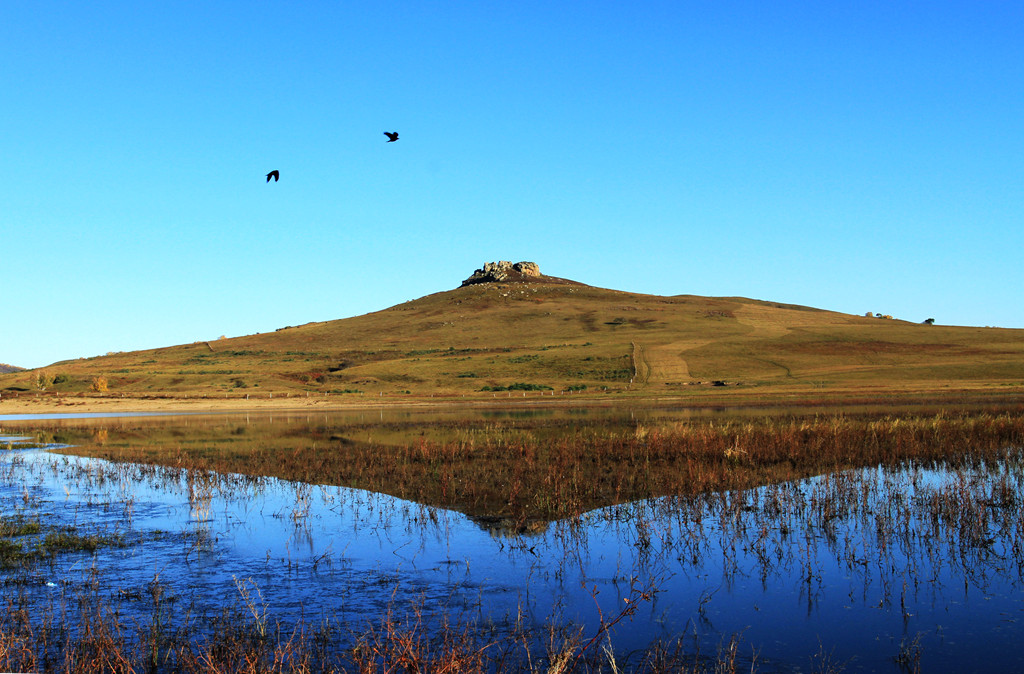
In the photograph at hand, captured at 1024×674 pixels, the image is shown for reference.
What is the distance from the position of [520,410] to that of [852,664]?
4649 cm

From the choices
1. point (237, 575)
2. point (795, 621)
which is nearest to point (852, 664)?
point (795, 621)

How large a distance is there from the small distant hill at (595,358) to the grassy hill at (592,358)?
23 centimetres

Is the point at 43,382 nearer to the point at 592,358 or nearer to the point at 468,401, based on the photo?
the point at 468,401

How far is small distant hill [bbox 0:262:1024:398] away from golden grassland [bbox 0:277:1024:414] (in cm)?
25

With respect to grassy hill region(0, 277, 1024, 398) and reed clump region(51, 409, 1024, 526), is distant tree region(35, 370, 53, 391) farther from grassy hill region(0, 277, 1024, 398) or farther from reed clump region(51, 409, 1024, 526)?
reed clump region(51, 409, 1024, 526)

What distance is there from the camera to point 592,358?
3588 inches

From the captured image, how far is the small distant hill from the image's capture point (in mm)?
75250

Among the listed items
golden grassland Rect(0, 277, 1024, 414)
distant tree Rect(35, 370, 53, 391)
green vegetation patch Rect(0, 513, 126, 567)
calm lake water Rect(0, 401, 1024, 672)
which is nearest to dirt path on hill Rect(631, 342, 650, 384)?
golden grassland Rect(0, 277, 1024, 414)

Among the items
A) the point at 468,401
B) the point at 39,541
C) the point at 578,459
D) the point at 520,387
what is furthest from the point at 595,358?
the point at 39,541

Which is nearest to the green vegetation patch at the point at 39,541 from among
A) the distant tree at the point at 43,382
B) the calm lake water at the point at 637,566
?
the calm lake water at the point at 637,566

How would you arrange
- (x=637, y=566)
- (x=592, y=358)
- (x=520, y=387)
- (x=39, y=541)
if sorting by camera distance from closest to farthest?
(x=637, y=566)
(x=39, y=541)
(x=520, y=387)
(x=592, y=358)

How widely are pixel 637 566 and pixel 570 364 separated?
250 feet

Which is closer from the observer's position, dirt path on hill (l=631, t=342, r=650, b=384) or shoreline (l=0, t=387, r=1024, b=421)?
shoreline (l=0, t=387, r=1024, b=421)

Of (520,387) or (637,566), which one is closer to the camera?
(637,566)
